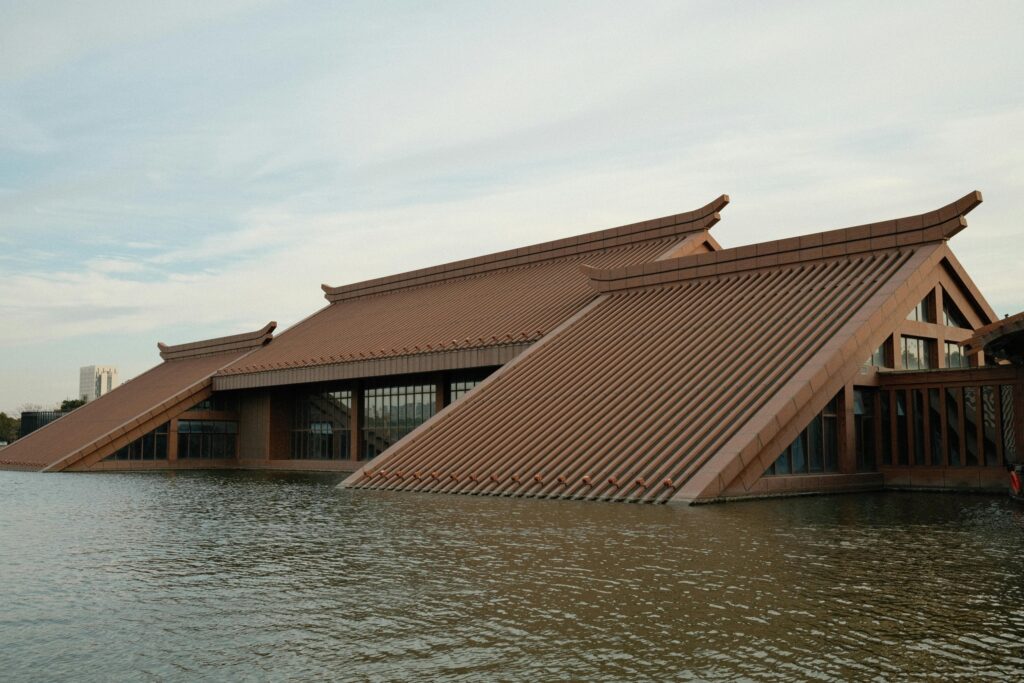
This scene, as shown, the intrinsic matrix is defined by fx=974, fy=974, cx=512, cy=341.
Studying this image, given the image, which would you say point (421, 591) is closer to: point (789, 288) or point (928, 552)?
point (928, 552)

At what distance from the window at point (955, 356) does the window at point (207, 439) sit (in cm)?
3530

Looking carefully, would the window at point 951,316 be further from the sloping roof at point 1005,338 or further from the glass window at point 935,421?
the glass window at point 935,421

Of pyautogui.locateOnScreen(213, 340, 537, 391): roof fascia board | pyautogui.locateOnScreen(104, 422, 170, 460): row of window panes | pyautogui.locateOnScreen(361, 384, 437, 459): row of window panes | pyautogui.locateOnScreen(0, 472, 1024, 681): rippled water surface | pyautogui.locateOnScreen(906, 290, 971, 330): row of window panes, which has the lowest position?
pyautogui.locateOnScreen(0, 472, 1024, 681): rippled water surface

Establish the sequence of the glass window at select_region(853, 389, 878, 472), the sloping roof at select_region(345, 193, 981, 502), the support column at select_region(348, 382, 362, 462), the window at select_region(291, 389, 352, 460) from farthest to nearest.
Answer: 1. the window at select_region(291, 389, 352, 460)
2. the support column at select_region(348, 382, 362, 462)
3. the glass window at select_region(853, 389, 878, 472)
4. the sloping roof at select_region(345, 193, 981, 502)

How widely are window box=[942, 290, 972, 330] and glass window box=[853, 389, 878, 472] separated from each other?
4.42 m

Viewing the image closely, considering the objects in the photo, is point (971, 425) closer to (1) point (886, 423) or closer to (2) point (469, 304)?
(1) point (886, 423)

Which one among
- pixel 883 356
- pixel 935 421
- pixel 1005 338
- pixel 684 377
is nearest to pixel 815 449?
pixel 684 377

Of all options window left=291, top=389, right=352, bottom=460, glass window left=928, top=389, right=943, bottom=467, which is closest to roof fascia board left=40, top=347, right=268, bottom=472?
window left=291, top=389, right=352, bottom=460

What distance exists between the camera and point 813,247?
29484mm

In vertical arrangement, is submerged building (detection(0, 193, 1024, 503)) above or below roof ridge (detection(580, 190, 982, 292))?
below

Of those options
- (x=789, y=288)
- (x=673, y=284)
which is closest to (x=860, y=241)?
(x=789, y=288)

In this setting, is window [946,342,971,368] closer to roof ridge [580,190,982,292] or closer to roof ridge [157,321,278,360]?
roof ridge [580,190,982,292]

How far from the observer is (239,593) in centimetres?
1081

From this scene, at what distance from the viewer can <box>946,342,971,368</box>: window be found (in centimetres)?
2967
